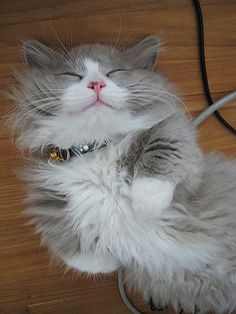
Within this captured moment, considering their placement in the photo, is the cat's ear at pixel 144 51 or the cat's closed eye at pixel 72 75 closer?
the cat's closed eye at pixel 72 75

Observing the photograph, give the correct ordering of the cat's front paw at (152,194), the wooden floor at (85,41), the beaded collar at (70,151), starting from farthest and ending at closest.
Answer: the wooden floor at (85,41) → the beaded collar at (70,151) → the cat's front paw at (152,194)

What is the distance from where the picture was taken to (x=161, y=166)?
84cm

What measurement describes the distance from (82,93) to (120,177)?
20 cm

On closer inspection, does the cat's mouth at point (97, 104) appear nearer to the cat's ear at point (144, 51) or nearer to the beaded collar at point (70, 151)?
the beaded collar at point (70, 151)

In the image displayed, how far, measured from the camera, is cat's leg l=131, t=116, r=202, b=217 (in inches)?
32.5

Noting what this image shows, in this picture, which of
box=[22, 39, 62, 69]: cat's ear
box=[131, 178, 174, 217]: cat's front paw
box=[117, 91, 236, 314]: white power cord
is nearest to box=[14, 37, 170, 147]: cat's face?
box=[22, 39, 62, 69]: cat's ear

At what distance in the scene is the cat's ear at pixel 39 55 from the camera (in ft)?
3.18

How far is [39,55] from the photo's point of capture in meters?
0.97

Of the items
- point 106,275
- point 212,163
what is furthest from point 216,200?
point 106,275

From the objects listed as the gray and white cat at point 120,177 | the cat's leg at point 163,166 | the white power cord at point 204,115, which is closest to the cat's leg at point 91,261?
the gray and white cat at point 120,177

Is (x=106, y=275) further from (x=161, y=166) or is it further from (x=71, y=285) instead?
(x=161, y=166)

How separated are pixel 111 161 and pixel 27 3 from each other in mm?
592

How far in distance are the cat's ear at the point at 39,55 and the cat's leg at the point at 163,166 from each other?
0.29 metres

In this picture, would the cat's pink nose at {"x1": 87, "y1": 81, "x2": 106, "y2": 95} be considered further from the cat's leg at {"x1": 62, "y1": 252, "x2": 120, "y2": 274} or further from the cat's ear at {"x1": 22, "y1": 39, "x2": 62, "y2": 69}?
the cat's leg at {"x1": 62, "y1": 252, "x2": 120, "y2": 274}
